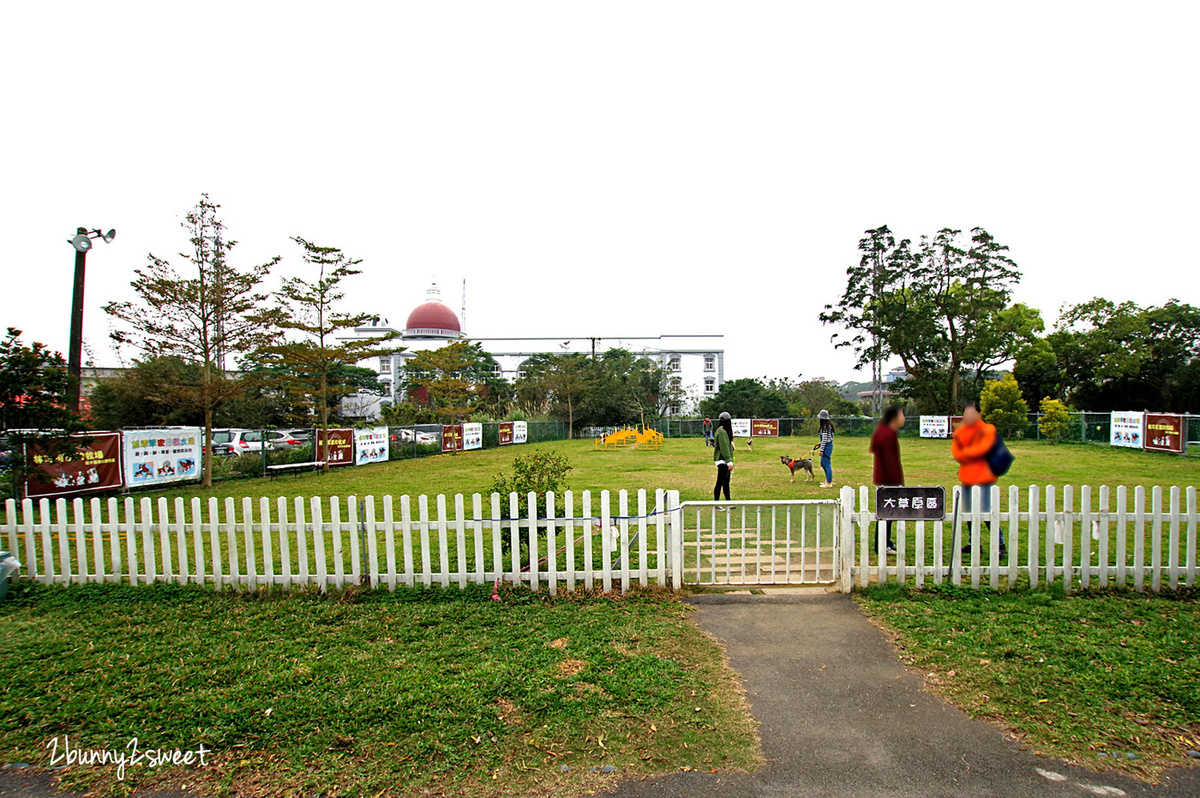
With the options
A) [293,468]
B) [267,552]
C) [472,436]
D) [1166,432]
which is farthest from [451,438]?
[1166,432]

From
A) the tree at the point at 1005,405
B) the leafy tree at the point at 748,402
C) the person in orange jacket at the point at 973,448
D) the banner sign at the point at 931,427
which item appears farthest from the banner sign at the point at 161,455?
the leafy tree at the point at 748,402

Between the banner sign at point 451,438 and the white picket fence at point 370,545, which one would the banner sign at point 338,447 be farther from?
the white picket fence at point 370,545

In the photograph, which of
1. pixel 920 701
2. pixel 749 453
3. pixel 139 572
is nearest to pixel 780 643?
pixel 920 701

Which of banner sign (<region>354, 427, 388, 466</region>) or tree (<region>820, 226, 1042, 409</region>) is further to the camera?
banner sign (<region>354, 427, 388, 466</region>)

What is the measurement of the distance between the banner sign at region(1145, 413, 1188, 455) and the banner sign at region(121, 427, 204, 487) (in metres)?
29.8

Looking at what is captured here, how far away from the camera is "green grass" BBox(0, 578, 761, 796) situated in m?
3.30

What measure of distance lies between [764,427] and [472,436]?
66.3 ft

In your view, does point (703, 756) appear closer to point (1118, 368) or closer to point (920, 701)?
point (920, 701)

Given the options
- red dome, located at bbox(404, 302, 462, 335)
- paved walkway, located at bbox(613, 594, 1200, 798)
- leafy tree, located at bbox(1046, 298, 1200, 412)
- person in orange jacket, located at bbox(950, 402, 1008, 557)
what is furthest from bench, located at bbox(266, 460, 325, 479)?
red dome, located at bbox(404, 302, 462, 335)

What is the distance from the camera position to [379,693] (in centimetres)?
396

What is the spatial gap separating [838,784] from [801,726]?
57 cm

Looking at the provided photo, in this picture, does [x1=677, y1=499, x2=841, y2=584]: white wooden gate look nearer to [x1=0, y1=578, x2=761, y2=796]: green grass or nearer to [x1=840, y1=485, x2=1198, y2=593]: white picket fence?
[x1=840, y1=485, x2=1198, y2=593]: white picket fence

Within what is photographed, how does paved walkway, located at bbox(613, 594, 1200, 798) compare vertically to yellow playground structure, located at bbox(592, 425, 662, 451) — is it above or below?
above

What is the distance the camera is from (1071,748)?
340 cm
